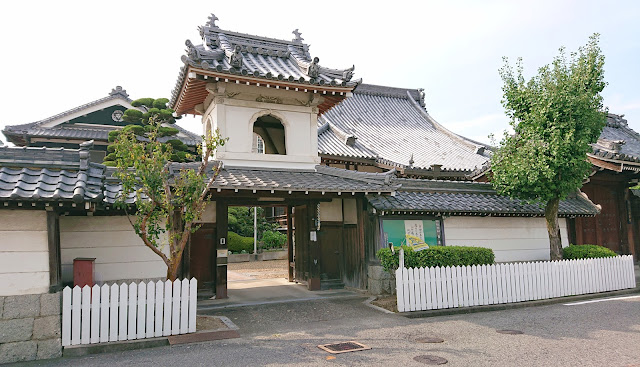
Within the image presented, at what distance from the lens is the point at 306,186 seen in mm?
11375

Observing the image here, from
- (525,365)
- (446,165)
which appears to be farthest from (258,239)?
(525,365)

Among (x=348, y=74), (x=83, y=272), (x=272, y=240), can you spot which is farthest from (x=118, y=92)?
(x=83, y=272)

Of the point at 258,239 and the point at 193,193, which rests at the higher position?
the point at 193,193

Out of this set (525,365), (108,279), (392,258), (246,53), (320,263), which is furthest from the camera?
(246,53)

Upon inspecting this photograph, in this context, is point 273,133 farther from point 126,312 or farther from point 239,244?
point 239,244

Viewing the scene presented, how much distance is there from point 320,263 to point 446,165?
9.35 m

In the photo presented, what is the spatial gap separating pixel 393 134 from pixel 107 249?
16795mm

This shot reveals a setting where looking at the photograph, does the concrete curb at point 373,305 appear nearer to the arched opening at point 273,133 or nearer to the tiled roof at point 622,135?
the arched opening at point 273,133

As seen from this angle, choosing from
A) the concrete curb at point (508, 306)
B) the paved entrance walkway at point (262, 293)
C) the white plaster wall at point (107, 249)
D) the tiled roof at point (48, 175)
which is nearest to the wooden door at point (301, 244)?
the paved entrance walkway at point (262, 293)

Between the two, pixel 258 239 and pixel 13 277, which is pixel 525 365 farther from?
pixel 258 239

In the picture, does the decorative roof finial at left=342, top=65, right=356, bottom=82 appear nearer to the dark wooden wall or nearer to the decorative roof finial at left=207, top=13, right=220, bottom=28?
the decorative roof finial at left=207, top=13, right=220, bottom=28

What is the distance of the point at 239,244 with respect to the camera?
25.8 meters

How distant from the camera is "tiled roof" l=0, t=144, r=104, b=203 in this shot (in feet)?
22.7

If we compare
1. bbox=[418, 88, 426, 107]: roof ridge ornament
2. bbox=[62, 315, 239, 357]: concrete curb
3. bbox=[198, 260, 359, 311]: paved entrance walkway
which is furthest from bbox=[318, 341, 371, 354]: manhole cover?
bbox=[418, 88, 426, 107]: roof ridge ornament
